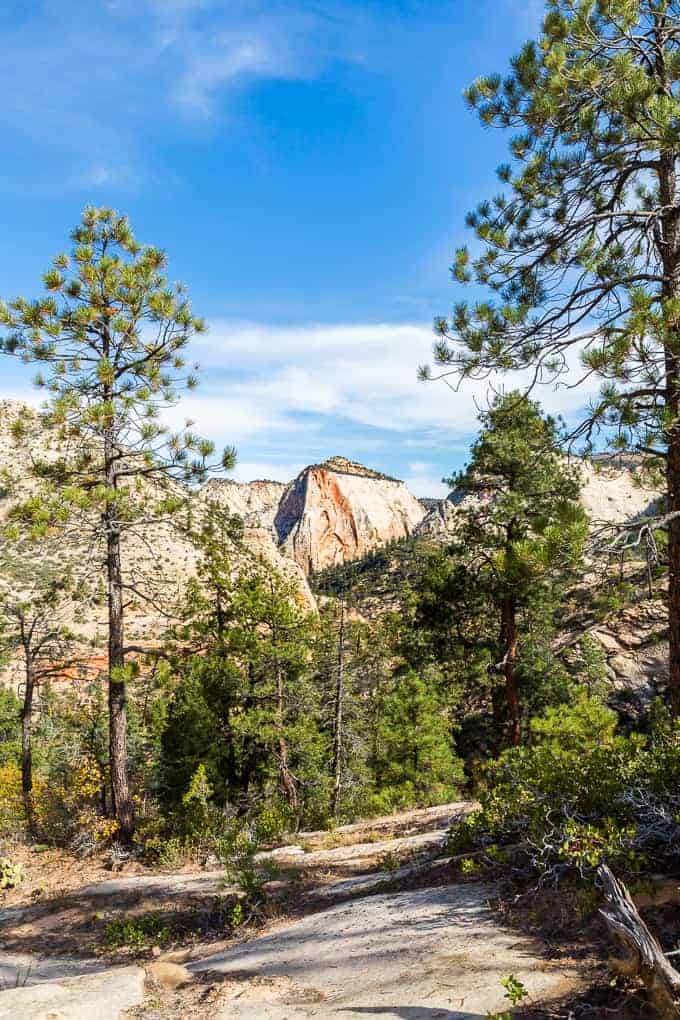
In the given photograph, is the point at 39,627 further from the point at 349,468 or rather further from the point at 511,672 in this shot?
the point at 349,468

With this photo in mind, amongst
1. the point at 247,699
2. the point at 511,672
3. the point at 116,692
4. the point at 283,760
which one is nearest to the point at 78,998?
the point at 116,692

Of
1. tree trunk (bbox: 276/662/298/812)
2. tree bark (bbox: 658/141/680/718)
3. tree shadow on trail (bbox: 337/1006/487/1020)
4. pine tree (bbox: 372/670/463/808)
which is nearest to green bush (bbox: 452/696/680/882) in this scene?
tree bark (bbox: 658/141/680/718)

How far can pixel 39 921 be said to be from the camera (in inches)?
316

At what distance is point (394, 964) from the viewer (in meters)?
4.39

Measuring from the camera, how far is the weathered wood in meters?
2.85

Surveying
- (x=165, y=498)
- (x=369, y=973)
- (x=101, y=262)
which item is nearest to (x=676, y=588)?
(x=369, y=973)

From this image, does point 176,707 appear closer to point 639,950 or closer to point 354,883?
point 354,883

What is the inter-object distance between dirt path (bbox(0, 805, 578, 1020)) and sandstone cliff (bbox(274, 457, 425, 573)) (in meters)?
144

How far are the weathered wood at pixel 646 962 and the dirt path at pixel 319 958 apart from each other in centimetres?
75

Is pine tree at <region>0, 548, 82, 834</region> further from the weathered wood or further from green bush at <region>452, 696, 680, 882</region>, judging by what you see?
the weathered wood

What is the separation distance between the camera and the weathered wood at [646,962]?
285cm

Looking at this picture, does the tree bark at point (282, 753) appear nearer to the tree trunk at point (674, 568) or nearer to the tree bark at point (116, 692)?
the tree bark at point (116, 692)

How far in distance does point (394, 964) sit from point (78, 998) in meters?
2.33

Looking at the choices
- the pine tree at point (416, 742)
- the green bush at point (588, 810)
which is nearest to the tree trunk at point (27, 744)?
the pine tree at point (416, 742)
